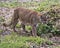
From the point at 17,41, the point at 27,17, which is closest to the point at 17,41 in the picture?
the point at 17,41

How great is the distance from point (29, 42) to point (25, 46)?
2.04 feet

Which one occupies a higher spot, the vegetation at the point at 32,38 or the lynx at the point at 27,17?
the lynx at the point at 27,17

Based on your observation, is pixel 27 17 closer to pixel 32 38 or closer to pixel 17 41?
pixel 32 38

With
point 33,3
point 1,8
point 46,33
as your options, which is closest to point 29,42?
point 46,33

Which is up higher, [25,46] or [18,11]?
[18,11]

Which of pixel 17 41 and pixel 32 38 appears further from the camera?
pixel 32 38

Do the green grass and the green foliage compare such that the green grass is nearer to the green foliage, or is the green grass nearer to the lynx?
the green foliage

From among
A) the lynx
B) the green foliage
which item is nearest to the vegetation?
the green foliage

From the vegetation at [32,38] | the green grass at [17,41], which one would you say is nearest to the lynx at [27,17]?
the vegetation at [32,38]

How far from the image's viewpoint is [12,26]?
11.7 meters

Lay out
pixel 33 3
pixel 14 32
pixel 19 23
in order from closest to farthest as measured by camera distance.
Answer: pixel 14 32
pixel 19 23
pixel 33 3

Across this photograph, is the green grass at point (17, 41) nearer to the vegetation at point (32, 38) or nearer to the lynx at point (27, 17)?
the vegetation at point (32, 38)

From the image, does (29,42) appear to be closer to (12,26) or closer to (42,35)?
(42,35)

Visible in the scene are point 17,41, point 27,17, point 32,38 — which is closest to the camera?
point 17,41
